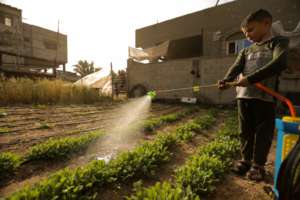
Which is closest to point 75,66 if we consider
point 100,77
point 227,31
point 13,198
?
point 100,77

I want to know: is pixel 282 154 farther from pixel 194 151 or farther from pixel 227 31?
pixel 227 31

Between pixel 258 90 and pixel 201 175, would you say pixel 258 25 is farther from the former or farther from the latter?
pixel 201 175

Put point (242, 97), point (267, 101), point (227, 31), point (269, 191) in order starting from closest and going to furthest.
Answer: point (269, 191), point (267, 101), point (242, 97), point (227, 31)

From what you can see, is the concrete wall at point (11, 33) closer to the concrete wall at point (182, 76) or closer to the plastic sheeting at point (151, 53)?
the plastic sheeting at point (151, 53)

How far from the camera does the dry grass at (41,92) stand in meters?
7.75

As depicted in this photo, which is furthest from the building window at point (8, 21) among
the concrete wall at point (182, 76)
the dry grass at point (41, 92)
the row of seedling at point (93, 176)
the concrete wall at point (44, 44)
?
the row of seedling at point (93, 176)

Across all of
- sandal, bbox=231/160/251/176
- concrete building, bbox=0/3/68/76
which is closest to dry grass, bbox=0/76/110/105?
concrete building, bbox=0/3/68/76

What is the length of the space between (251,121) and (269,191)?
0.82 meters

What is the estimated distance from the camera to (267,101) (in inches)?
81.0

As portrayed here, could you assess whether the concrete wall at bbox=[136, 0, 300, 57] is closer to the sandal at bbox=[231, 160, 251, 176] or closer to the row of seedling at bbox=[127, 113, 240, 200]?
the sandal at bbox=[231, 160, 251, 176]

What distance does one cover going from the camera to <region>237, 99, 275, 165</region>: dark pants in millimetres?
2084

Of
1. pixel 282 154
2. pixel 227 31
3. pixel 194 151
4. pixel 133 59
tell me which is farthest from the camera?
pixel 133 59

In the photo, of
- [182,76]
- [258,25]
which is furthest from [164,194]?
[182,76]

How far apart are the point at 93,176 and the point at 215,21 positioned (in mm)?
13070
